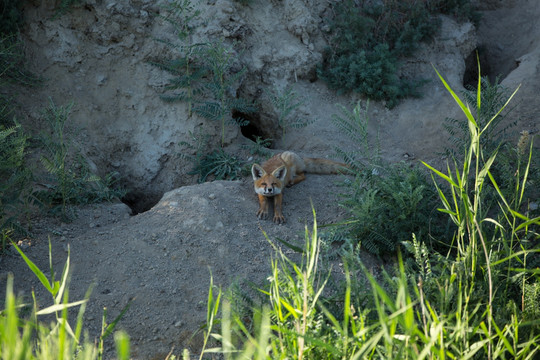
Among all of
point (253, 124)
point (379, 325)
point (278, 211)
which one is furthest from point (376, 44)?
point (379, 325)

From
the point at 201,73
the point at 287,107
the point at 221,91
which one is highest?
the point at 201,73

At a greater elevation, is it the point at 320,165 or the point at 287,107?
the point at 287,107

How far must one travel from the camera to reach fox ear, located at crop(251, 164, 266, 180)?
6.13 meters

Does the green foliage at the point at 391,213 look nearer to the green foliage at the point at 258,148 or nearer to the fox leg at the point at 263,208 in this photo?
the fox leg at the point at 263,208

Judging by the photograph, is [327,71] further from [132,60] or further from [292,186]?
[132,60]

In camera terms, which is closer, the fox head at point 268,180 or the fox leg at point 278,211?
the fox leg at point 278,211

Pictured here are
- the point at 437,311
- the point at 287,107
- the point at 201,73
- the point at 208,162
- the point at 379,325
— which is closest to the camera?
the point at 379,325

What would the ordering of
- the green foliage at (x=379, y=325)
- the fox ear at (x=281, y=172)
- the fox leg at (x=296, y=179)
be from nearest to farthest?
1. the green foliage at (x=379, y=325)
2. the fox ear at (x=281, y=172)
3. the fox leg at (x=296, y=179)

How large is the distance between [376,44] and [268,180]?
12.3ft

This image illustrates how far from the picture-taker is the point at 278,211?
573cm

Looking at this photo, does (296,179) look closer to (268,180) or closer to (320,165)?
(320,165)

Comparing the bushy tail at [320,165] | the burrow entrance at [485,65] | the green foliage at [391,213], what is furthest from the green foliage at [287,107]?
the burrow entrance at [485,65]

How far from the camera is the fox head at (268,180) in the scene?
5.81m

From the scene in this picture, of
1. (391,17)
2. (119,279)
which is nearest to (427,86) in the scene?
(391,17)
